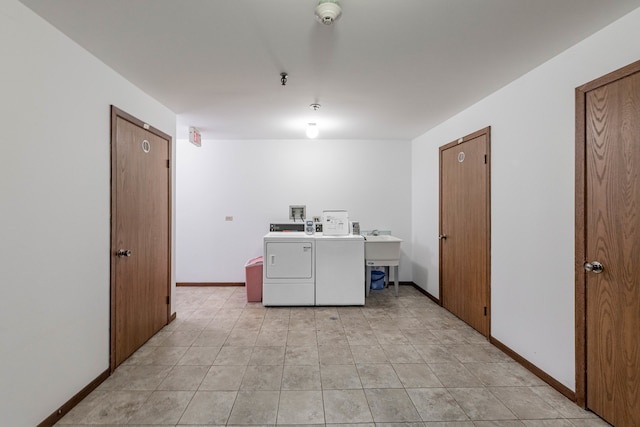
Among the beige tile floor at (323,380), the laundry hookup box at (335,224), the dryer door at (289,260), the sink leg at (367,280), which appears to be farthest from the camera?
the sink leg at (367,280)

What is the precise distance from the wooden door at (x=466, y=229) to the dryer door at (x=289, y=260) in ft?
5.78

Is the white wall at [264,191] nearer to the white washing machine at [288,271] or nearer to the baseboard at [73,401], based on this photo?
the white washing machine at [288,271]

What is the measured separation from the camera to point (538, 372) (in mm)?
2209

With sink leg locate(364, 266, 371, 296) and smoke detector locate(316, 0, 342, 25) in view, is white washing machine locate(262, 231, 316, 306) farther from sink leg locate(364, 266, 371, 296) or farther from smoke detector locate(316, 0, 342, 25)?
smoke detector locate(316, 0, 342, 25)

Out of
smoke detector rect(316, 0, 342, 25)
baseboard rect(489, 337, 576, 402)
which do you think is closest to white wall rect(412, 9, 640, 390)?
baseboard rect(489, 337, 576, 402)

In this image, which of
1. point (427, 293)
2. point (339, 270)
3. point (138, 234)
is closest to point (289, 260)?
point (339, 270)

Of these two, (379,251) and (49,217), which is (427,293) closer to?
(379,251)

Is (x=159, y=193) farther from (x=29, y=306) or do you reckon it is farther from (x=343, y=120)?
(x=343, y=120)

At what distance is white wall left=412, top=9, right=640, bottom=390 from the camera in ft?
6.25

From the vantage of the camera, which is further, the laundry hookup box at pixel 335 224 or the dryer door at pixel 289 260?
the laundry hookup box at pixel 335 224

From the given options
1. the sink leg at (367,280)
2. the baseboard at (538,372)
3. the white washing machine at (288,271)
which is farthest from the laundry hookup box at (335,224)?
the baseboard at (538,372)

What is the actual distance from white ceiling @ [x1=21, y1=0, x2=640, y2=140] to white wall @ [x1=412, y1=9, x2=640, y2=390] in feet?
0.51

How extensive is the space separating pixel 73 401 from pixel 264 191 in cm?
335

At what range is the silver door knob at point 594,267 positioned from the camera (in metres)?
1.76
